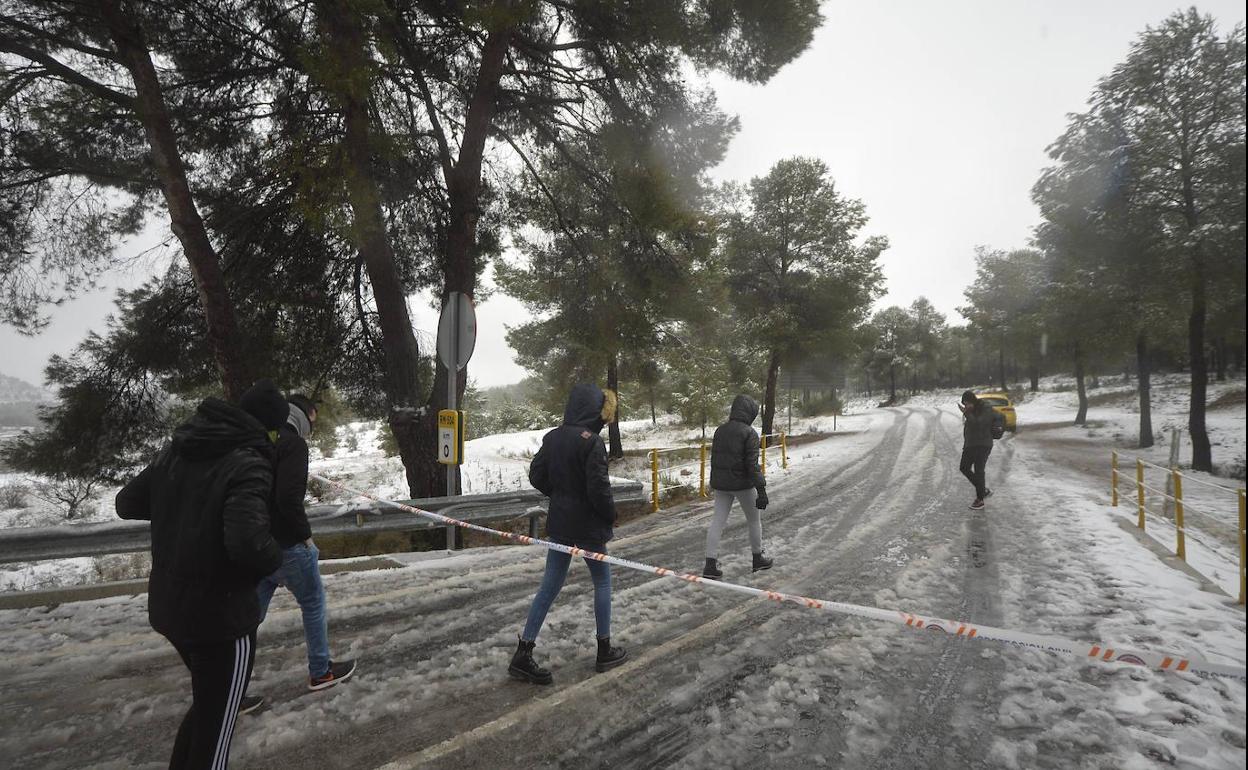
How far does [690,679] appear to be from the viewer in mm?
3426

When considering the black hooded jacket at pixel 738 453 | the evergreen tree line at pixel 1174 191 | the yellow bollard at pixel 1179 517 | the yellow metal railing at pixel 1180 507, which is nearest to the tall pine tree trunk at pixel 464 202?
the black hooded jacket at pixel 738 453

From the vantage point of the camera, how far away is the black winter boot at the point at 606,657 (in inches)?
139

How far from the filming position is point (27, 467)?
7402mm

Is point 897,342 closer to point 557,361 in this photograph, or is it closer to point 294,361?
point 557,361

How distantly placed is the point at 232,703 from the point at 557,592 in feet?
5.67

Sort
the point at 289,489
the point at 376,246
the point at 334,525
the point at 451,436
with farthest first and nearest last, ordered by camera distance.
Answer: the point at 376,246 < the point at 451,436 < the point at 334,525 < the point at 289,489

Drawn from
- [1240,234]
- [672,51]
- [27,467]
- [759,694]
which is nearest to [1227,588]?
[759,694]

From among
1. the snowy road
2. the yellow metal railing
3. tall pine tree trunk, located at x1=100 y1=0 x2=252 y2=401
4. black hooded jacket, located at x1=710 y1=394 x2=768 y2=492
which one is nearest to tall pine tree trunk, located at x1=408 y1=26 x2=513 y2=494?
the snowy road

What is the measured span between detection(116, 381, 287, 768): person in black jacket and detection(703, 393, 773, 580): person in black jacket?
4073 millimetres

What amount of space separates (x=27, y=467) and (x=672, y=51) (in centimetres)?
1095

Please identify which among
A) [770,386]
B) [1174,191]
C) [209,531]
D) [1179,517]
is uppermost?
[1174,191]

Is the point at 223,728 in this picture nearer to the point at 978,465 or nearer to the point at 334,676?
the point at 334,676

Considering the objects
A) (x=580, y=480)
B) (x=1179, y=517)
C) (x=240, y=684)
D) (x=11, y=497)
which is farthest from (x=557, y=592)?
(x=11, y=497)

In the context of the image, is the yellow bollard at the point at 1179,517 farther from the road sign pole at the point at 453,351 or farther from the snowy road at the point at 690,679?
the road sign pole at the point at 453,351
